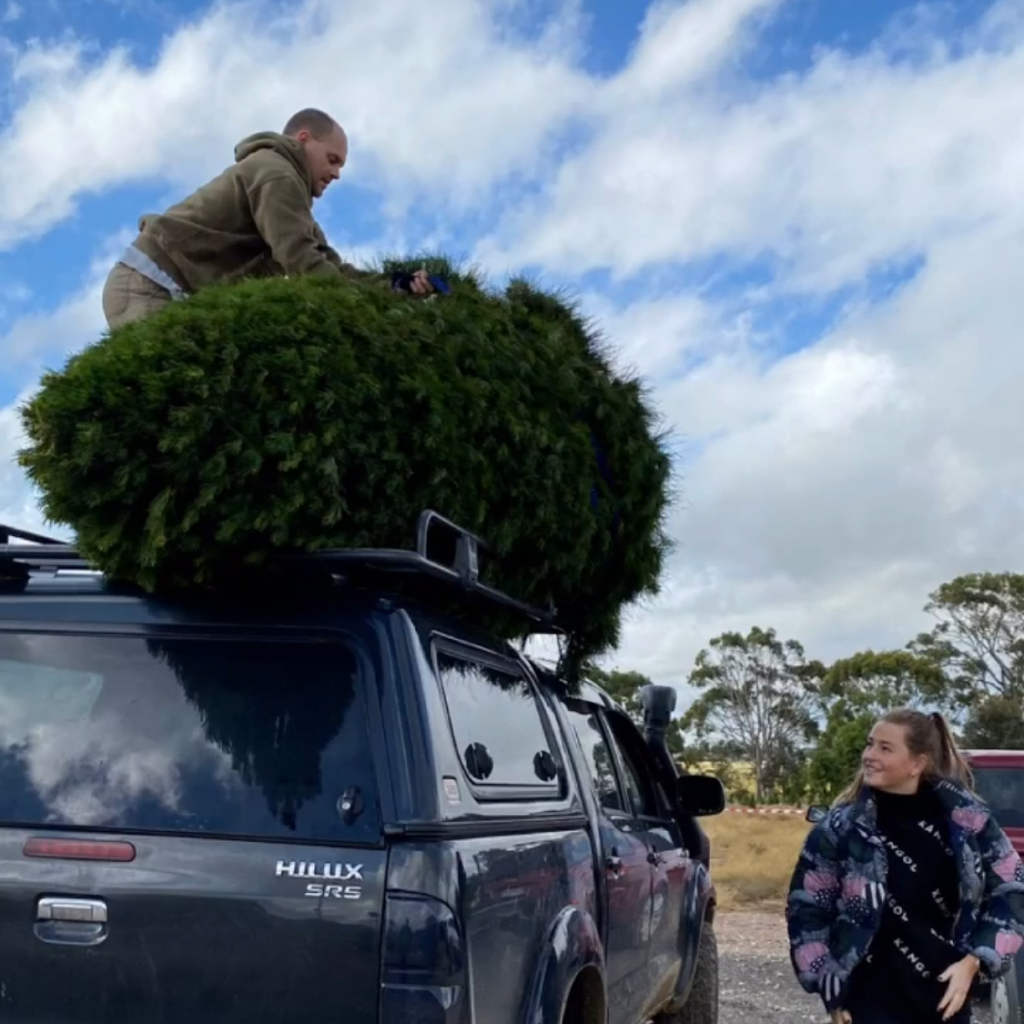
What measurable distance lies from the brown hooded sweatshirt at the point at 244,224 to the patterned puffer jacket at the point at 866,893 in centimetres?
227

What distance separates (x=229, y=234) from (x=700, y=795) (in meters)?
3.19

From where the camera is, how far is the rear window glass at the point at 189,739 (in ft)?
9.75

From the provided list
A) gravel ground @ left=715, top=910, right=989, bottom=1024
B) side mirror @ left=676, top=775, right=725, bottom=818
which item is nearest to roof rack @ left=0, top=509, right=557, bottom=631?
side mirror @ left=676, top=775, right=725, bottom=818

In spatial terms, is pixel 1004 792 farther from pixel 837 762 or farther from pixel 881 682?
pixel 881 682

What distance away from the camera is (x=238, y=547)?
3336mm

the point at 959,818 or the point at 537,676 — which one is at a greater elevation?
the point at 537,676

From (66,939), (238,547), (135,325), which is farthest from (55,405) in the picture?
(66,939)

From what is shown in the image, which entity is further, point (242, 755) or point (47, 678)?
point (47, 678)

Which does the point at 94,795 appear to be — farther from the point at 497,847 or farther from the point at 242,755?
the point at 497,847

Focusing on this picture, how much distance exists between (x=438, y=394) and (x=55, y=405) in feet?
3.11

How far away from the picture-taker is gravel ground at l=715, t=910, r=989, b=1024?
30.6ft

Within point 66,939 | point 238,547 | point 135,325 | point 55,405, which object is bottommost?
point 66,939

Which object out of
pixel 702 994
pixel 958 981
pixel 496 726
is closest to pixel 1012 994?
pixel 702 994

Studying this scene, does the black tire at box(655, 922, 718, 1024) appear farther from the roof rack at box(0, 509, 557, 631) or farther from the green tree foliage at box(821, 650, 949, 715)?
the green tree foliage at box(821, 650, 949, 715)
